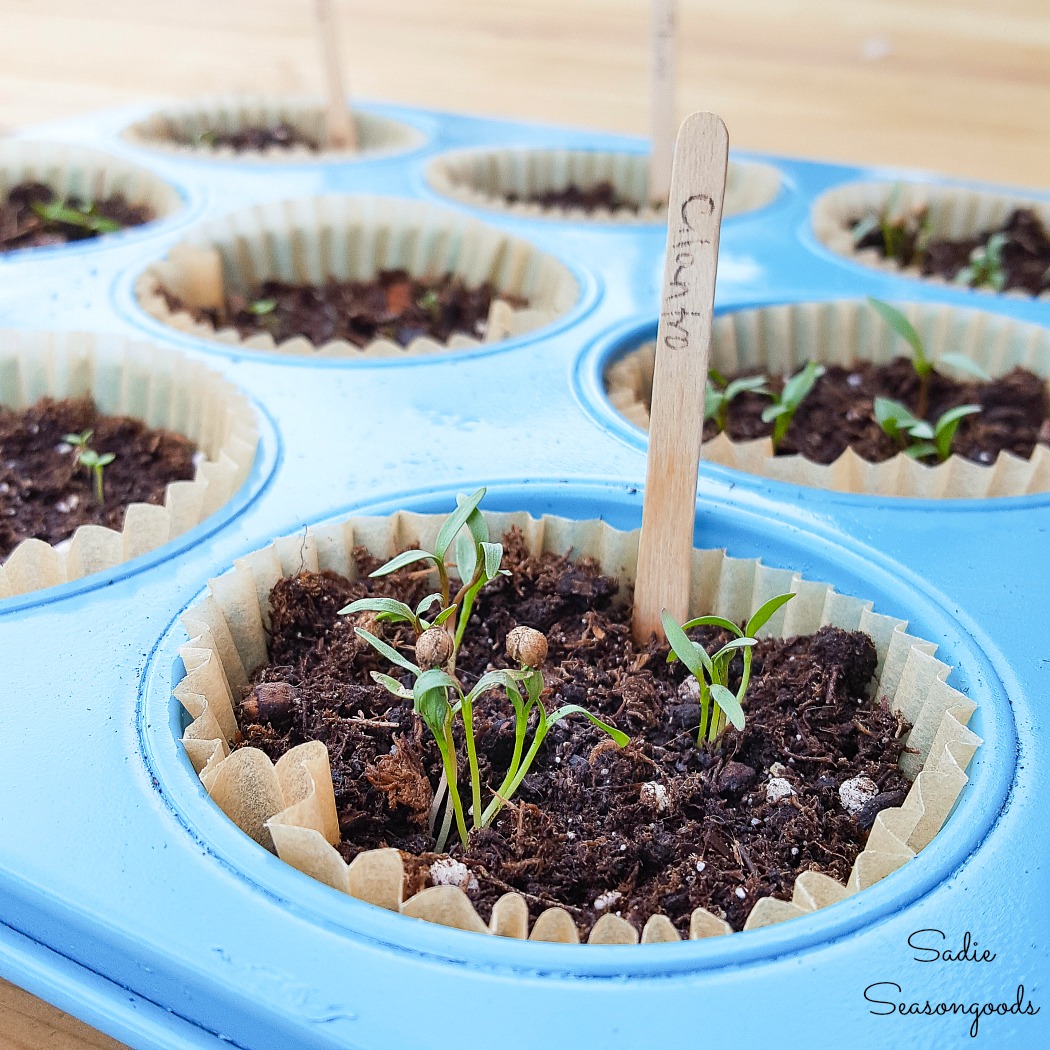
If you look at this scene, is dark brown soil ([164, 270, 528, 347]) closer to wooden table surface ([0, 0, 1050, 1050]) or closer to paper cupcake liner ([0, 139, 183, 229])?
paper cupcake liner ([0, 139, 183, 229])

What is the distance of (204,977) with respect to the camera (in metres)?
0.64

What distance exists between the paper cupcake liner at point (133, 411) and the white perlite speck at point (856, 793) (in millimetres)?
638

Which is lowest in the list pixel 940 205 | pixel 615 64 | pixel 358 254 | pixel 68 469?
pixel 68 469

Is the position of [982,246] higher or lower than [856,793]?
higher

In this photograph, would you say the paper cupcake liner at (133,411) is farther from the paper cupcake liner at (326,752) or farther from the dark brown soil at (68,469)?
the paper cupcake liner at (326,752)

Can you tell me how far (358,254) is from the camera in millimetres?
1975

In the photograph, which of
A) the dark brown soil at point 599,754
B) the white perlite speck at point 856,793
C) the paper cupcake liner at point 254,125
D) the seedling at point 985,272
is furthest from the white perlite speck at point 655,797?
the paper cupcake liner at point 254,125

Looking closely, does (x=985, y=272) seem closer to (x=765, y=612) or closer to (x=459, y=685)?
(x=765, y=612)

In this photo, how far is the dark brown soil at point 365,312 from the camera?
1.74 m

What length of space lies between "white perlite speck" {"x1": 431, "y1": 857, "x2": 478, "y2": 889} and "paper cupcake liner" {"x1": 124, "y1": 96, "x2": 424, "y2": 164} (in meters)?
1.85

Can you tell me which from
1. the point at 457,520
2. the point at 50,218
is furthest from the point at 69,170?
the point at 457,520

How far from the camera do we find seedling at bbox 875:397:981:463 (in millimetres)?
1256

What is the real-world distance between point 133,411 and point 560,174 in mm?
1282

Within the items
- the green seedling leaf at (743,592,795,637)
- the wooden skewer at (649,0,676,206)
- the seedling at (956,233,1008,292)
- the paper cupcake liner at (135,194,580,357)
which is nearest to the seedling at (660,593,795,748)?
the green seedling leaf at (743,592,795,637)
